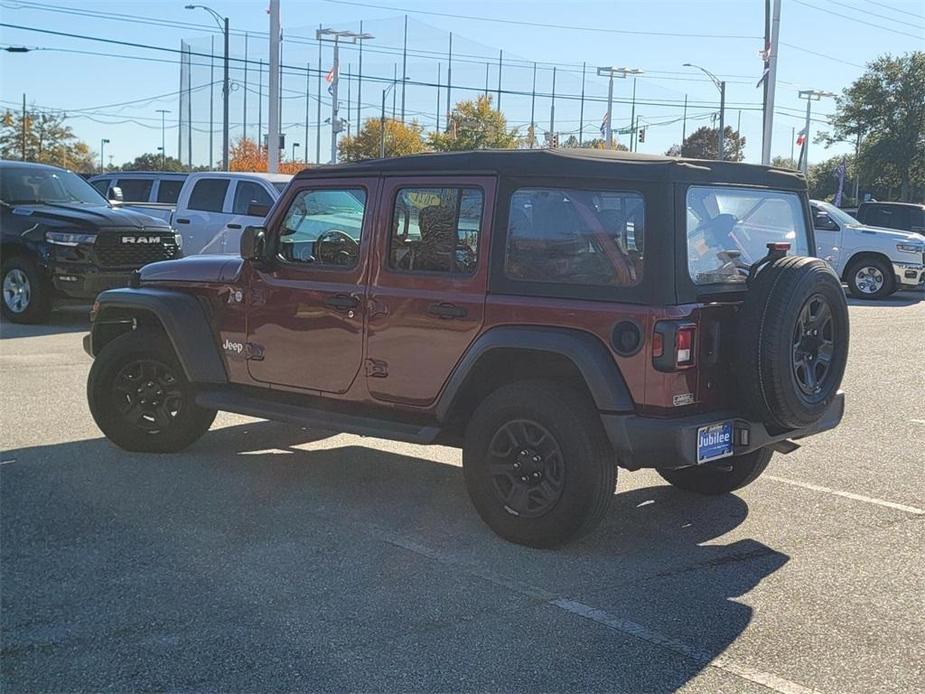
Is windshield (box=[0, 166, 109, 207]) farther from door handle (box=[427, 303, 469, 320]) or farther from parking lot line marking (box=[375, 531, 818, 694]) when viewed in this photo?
parking lot line marking (box=[375, 531, 818, 694])

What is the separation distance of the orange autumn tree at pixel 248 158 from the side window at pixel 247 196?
54.9 metres

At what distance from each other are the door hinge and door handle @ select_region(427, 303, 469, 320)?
443mm

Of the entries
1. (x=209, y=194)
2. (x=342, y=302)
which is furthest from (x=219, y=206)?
(x=342, y=302)

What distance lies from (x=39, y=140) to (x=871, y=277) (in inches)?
2901

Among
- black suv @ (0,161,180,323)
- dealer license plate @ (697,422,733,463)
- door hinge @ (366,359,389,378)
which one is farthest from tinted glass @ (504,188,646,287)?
black suv @ (0,161,180,323)

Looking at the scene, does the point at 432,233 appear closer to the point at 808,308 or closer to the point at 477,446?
the point at 477,446

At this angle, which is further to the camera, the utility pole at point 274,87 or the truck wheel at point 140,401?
the utility pole at point 274,87

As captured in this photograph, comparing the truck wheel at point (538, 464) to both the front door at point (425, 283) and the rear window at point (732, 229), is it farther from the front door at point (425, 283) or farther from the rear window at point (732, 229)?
the rear window at point (732, 229)

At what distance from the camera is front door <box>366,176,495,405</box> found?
4871 mm

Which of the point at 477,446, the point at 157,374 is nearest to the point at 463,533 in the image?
the point at 477,446

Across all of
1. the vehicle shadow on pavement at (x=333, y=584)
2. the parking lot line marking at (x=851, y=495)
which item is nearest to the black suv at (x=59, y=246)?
the vehicle shadow on pavement at (x=333, y=584)

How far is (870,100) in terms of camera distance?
4691cm

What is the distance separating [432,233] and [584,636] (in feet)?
7.70

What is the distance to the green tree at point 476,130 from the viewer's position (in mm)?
63969
